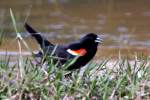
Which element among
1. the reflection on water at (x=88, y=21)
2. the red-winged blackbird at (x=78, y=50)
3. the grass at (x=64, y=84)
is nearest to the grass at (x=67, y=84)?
the grass at (x=64, y=84)

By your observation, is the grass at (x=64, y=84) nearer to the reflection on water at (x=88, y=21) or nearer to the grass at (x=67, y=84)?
the grass at (x=67, y=84)

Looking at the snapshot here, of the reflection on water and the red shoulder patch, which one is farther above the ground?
the red shoulder patch

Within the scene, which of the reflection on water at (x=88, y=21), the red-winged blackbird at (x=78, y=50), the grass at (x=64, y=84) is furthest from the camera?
the reflection on water at (x=88, y=21)

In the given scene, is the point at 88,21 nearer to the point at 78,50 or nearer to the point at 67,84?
the point at 78,50

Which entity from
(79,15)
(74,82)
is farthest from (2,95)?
(79,15)

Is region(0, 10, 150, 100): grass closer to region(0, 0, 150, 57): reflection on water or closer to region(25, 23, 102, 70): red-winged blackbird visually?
region(25, 23, 102, 70): red-winged blackbird

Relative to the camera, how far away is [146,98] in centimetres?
509

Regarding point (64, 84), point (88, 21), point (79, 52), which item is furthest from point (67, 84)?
point (88, 21)

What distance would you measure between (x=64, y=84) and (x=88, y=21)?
682 centimetres

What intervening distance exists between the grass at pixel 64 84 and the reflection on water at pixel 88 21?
356 cm

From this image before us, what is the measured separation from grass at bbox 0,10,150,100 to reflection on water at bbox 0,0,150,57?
3.56 meters

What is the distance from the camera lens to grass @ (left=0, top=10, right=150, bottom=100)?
5.00m

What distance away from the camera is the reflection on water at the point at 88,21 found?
9867mm

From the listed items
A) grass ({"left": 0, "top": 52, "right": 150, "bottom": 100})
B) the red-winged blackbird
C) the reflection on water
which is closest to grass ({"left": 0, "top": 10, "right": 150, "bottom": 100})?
grass ({"left": 0, "top": 52, "right": 150, "bottom": 100})
